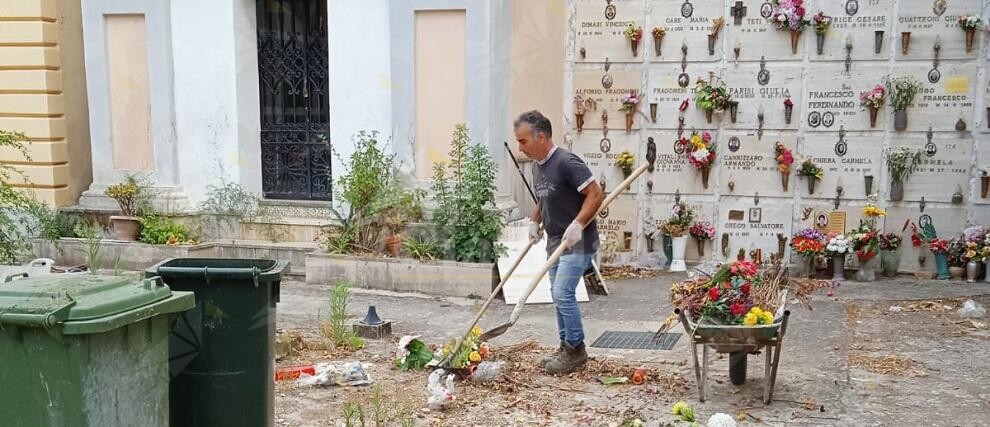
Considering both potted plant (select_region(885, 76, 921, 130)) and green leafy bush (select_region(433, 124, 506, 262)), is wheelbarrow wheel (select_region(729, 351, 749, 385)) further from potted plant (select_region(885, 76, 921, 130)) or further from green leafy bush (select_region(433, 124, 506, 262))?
potted plant (select_region(885, 76, 921, 130))

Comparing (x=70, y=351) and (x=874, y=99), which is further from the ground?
(x=874, y=99)

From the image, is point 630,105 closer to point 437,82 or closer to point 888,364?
point 437,82

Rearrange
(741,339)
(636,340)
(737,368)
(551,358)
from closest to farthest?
(741,339) < (737,368) < (551,358) < (636,340)

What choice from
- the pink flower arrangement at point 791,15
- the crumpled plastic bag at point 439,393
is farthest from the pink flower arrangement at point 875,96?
the crumpled plastic bag at point 439,393

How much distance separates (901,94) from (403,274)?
517 centimetres

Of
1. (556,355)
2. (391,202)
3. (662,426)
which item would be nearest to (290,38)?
(391,202)

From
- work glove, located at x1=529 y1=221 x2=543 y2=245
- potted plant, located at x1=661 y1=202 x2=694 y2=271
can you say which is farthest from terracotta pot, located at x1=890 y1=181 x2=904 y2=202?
work glove, located at x1=529 y1=221 x2=543 y2=245

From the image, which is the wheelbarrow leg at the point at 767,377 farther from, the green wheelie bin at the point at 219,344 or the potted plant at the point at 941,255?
the potted plant at the point at 941,255

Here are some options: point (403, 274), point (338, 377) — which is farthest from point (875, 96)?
point (338, 377)

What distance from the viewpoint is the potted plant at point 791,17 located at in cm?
801

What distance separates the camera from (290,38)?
8.70 m

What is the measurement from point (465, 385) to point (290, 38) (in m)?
5.27

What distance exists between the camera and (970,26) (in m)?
7.59

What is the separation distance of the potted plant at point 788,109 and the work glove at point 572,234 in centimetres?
443
